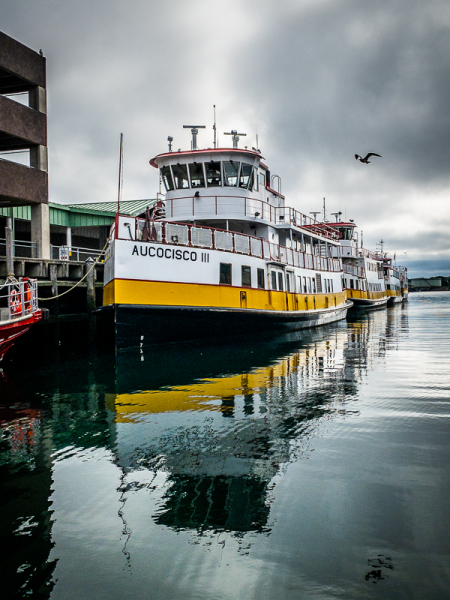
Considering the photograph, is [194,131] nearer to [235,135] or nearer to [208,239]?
[235,135]

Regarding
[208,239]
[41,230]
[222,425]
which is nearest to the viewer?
[222,425]

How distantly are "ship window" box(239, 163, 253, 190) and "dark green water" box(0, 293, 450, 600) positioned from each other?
546 inches

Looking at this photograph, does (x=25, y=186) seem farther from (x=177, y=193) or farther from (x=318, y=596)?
(x=318, y=596)

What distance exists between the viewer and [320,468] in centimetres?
563

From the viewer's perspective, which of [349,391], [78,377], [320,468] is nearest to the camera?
[320,468]

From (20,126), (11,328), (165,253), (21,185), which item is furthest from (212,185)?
(11,328)

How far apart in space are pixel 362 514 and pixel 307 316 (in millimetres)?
20857

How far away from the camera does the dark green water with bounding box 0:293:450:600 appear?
358 cm

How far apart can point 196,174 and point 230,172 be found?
1531 millimetres

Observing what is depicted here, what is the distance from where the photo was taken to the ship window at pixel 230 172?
22031 mm

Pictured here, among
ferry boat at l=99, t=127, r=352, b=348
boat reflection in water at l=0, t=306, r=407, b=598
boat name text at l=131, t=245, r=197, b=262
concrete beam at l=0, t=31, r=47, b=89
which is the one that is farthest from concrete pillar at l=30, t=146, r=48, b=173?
boat reflection in water at l=0, t=306, r=407, b=598

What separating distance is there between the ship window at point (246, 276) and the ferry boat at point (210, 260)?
0.13 feet

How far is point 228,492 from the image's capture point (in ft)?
16.3

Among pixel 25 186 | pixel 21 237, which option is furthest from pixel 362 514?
pixel 21 237
